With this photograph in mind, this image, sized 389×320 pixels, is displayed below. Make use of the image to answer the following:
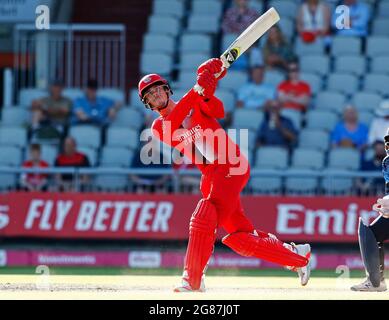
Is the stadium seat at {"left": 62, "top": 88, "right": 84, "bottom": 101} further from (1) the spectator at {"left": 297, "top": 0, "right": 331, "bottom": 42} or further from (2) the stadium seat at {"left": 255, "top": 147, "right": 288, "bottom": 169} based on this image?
(1) the spectator at {"left": 297, "top": 0, "right": 331, "bottom": 42}

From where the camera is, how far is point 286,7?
18844 mm

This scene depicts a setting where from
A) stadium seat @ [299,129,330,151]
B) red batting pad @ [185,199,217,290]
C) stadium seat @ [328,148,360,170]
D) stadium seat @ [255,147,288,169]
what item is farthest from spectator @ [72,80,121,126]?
red batting pad @ [185,199,217,290]

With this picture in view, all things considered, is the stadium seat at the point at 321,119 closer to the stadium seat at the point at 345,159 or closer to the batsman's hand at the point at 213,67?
the stadium seat at the point at 345,159

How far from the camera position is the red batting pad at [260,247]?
10414mm

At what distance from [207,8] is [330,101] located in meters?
2.81

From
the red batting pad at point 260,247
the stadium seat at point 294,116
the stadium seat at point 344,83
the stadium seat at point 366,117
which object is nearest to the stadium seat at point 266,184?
the stadium seat at point 294,116

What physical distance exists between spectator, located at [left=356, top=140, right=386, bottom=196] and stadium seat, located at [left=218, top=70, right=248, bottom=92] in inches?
101

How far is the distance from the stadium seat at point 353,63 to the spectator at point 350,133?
4.48 ft

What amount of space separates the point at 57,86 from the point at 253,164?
10.0ft

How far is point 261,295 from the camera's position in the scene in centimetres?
987

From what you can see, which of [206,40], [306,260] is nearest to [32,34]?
[206,40]

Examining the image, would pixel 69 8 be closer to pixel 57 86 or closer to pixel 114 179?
pixel 57 86

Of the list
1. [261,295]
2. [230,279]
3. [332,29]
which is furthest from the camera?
[332,29]

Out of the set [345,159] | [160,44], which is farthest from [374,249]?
[160,44]
